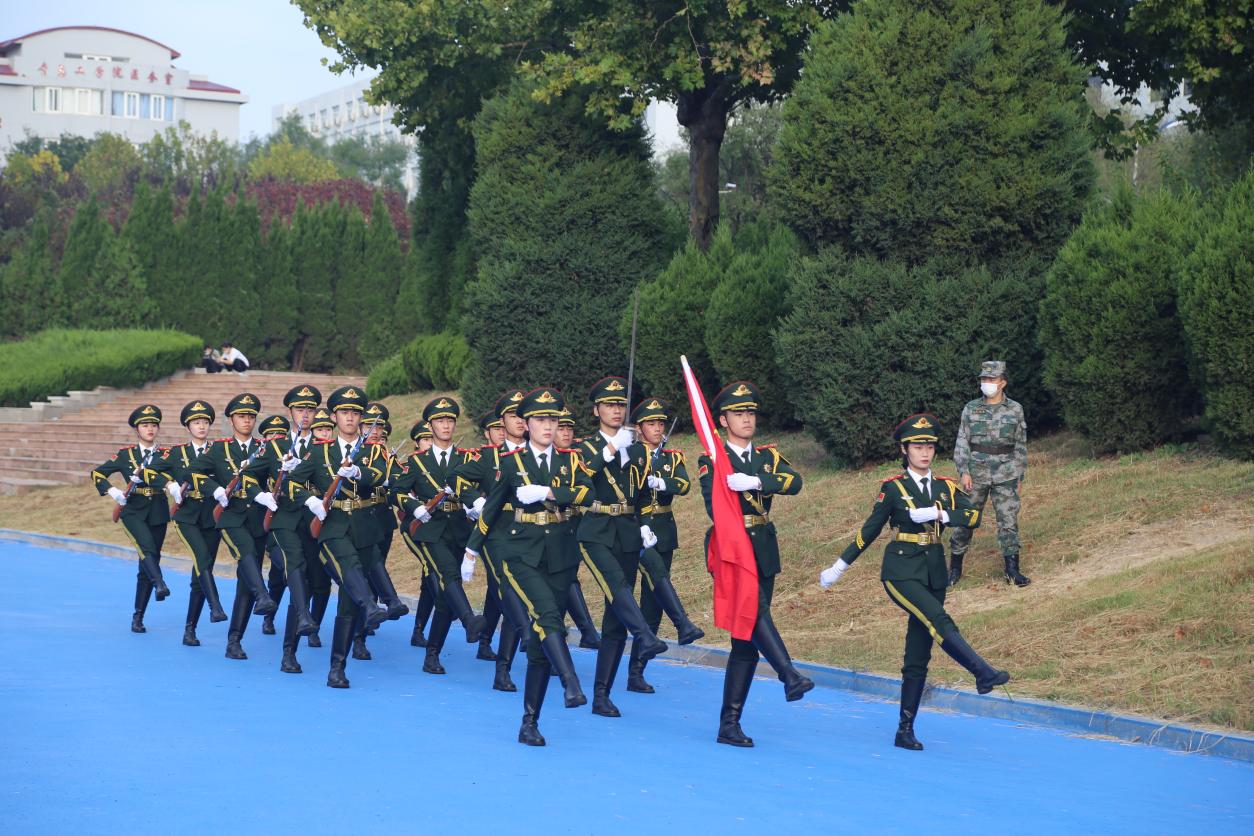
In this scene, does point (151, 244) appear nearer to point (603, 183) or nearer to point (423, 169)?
point (423, 169)

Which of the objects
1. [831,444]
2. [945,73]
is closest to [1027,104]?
[945,73]

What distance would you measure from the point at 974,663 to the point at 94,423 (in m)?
29.9

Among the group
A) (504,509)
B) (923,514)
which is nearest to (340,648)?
(504,509)

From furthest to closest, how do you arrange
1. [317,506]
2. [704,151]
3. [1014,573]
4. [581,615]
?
[704,151]
[1014,573]
[317,506]
[581,615]

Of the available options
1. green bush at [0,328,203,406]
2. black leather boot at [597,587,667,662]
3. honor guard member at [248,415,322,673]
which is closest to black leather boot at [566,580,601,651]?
black leather boot at [597,587,667,662]

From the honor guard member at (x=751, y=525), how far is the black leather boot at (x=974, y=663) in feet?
2.85

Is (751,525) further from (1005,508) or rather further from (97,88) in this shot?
(97,88)

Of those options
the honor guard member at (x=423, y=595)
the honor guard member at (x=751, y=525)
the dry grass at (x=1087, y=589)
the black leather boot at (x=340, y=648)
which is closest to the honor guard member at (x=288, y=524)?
the black leather boot at (x=340, y=648)

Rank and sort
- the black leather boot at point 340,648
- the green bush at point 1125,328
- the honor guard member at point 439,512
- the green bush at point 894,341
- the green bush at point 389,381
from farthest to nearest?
the green bush at point 389,381 < the green bush at point 894,341 < the green bush at point 1125,328 < the honor guard member at point 439,512 < the black leather boot at point 340,648

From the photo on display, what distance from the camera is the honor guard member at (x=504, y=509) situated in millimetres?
10250

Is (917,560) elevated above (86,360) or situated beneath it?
situated beneath

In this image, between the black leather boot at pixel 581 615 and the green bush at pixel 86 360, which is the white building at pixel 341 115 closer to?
the green bush at pixel 86 360

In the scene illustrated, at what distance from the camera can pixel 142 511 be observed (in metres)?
15.4

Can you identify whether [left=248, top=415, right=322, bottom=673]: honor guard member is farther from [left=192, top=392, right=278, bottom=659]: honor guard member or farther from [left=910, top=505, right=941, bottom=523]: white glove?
[left=910, top=505, right=941, bottom=523]: white glove
